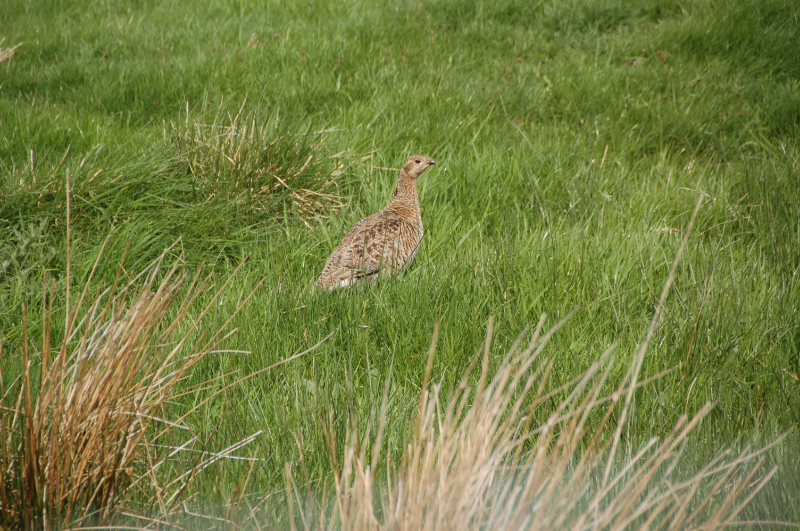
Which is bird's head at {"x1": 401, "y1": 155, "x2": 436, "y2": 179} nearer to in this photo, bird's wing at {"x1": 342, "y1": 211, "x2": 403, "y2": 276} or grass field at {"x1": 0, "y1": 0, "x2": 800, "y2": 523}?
grass field at {"x1": 0, "y1": 0, "x2": 800, "y2": 523}

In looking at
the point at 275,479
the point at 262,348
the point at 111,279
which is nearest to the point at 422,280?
the point at 262,348

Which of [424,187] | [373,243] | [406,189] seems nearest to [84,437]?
[373,243]

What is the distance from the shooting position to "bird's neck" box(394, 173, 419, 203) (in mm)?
4602

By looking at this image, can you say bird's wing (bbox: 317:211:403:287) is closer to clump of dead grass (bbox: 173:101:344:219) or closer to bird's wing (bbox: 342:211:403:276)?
bird's wing (bbox: 342:211:403:276)

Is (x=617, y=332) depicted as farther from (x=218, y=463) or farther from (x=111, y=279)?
(x=111, y=279)

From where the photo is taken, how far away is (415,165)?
15.4ft

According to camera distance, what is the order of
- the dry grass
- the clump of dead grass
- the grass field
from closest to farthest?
the dry grass → the grass field → the clump of dead grass

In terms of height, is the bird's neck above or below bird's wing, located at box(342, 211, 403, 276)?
above

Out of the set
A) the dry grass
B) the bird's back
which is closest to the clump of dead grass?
the bird's back

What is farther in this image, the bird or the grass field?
the bird

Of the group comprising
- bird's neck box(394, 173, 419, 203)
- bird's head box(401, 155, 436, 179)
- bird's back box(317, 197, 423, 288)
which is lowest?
bird's back box(317, 197, 423, 288)

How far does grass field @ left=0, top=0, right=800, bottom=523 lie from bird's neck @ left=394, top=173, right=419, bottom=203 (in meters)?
0.26

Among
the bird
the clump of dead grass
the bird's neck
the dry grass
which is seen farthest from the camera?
the bird's neck

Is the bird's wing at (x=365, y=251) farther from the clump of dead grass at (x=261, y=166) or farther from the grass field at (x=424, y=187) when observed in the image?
the clump of dead grass at (x=261, y=166)
